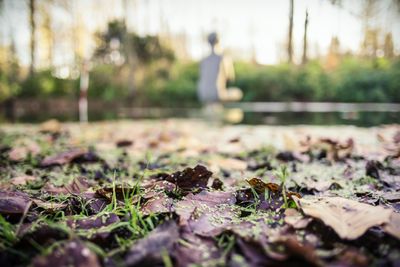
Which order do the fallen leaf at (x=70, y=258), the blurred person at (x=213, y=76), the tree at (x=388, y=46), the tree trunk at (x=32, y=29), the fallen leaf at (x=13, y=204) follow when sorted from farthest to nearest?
the tree trunk at (x=32, y=29) < the blurred person at (x=213, y=76) < the tree at (x=388, y=46) < the fallen leaf at (x=13, y=204) < the fallen leaf at (x=70, y=258)

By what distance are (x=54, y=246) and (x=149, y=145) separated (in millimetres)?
1841

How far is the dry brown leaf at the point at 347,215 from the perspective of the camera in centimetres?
66

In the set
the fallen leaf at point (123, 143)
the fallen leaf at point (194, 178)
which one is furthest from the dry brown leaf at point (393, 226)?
the fallen leaf at point (123, 143)

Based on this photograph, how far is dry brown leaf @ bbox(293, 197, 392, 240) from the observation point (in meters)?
0.66

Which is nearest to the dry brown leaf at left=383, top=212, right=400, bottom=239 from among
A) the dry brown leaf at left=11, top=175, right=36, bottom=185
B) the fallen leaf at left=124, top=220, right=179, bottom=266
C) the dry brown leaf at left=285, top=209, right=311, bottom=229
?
the dry brown leaf at left=285, top=209, right=311, bottom=229

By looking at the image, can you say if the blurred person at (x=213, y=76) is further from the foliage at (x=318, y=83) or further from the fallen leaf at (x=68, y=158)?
the foliage at (x=318, y=83)

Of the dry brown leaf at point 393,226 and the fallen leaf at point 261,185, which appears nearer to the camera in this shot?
the dry brown leaf at point 393,226

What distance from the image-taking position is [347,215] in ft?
2.37

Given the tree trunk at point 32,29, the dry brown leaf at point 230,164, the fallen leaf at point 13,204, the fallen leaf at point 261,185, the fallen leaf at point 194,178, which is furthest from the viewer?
the tree trunk at point 32,29

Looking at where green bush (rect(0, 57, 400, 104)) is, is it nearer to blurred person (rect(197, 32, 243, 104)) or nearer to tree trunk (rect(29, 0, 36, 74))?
tree trunk (rect(29, 0, 36, 74))

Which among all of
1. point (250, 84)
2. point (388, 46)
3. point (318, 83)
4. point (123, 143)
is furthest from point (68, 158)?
point (250, 84)

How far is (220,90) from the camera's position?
8.62m

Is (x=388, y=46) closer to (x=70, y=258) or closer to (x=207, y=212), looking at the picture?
(x=207, y=212)

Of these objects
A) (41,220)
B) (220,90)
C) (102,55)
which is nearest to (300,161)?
(41,220)
